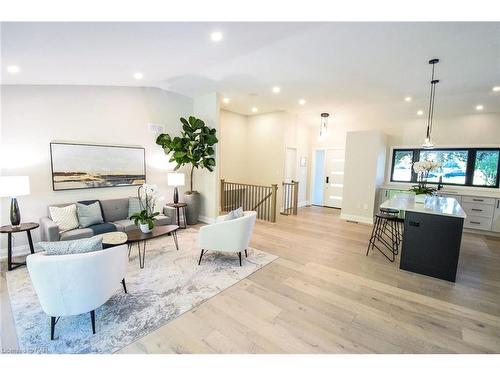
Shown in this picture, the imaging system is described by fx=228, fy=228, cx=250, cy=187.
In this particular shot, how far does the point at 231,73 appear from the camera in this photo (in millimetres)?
4047

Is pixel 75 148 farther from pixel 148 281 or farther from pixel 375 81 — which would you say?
pixel 375 81

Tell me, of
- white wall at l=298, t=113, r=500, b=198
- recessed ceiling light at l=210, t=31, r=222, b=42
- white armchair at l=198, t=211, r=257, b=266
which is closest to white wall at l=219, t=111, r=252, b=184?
white wall at l=298, t=113, r=500, b=198

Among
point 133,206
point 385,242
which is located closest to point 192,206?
point 133,206

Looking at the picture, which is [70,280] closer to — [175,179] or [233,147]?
[175,179]

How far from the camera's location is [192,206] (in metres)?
5.47

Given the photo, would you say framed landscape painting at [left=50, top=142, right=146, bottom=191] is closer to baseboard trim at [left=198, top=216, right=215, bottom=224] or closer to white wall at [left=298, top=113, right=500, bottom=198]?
baseboard trim at [left=198, top=216, right=215, bottom=224]

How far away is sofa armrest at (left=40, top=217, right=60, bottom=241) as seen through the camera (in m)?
3.37

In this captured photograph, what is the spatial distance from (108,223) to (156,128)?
2324mm

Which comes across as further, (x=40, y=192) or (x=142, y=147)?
(x=142, y=147)
